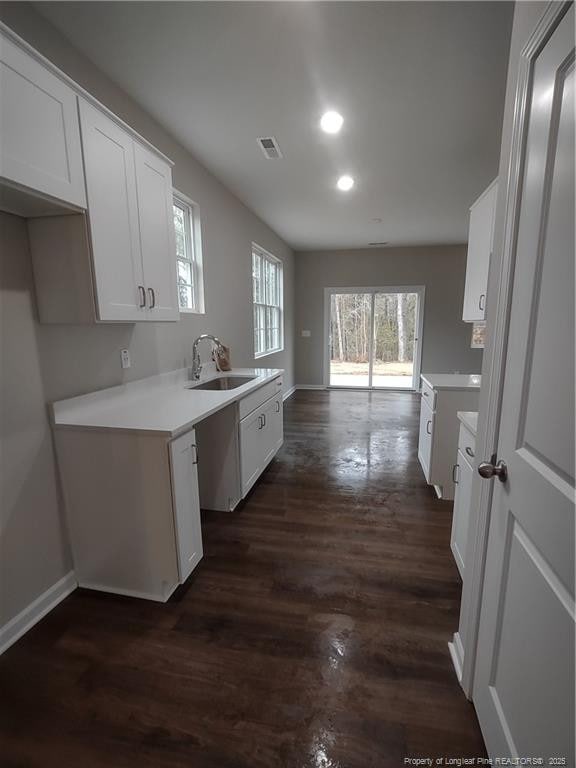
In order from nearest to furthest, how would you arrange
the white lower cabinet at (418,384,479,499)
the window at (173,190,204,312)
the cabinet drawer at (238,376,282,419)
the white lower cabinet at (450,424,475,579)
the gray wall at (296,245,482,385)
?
the white lower cabinet at (450,424,475,579) → the cabinet drawer at (238,376,282,419) → the white lower cabinet at (418,384,479,499) → the window at (173,190,204,312) → the gray wall at (296,245,482,385)

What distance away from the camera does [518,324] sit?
0.92 metres

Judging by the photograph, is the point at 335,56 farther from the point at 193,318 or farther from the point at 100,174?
the point at 193,318

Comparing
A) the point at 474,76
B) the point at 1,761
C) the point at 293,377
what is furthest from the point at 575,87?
the point at 293,377

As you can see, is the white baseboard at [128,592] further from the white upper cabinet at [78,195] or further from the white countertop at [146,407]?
the white upper cabinet at [78,195]

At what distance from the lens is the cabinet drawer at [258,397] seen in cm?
248

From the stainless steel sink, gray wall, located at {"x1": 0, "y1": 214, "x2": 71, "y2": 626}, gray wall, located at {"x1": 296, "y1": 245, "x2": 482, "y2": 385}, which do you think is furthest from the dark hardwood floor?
gray wall, located at {"x1": 296, "y1": 245, "x2": 482, "y2": 385}

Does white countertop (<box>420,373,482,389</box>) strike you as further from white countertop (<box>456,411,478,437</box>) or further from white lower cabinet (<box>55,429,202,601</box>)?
white lower cabinet (<box>55,429,202,601</box>)

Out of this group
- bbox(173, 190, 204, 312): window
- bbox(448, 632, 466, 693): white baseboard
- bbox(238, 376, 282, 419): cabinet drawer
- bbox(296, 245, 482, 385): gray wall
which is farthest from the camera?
bbox(296, 245, 482, 385): gray wall

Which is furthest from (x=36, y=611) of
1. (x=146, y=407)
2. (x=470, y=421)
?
(x=470, y=421)

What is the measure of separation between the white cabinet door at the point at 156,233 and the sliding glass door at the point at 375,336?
5031 mm

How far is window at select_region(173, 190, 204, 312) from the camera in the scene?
2.96 m

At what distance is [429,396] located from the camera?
2809mm

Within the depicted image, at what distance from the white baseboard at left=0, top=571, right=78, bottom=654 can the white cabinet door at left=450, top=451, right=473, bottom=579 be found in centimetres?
204

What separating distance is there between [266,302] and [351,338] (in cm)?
223
